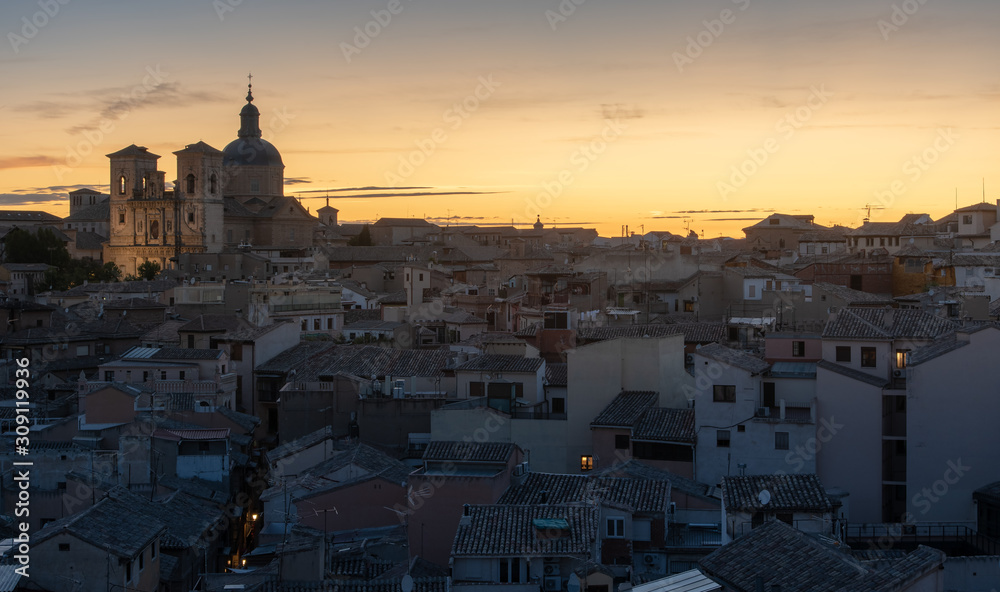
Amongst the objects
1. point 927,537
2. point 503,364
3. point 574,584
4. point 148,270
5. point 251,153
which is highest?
point 251,153

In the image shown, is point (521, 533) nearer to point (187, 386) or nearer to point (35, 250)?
point (187, 386)

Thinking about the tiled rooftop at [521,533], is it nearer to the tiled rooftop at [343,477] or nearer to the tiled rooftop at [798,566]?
the tiled rooftop at [798,566]

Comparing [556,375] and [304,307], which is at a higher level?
[304,307]

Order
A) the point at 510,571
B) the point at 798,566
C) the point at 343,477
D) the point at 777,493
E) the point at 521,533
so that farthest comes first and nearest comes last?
the point at 343,477
the point at 777,493
the point at 521,533
the point at 510,571
the point at 798,566

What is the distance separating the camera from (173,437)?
1838 centimetres

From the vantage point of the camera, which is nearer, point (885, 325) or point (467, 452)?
point (467, 452)

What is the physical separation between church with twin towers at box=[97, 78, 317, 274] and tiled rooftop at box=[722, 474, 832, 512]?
5341 cm

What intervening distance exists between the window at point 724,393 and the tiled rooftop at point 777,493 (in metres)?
3.02

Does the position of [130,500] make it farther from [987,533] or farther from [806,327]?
[806,327]

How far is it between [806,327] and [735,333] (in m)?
1.39

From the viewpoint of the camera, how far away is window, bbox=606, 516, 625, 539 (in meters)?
12.9

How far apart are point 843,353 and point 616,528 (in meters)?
5.73

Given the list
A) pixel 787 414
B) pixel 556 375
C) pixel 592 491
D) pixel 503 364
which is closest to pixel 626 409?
pixel 787 414

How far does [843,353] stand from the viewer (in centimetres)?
1703
